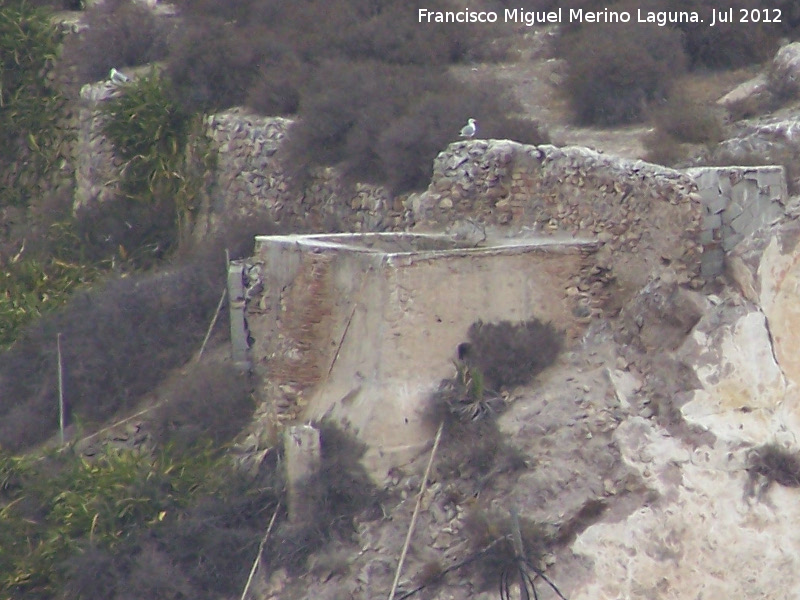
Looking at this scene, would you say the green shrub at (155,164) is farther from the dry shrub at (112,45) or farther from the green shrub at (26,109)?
the green shrub at (26,109)

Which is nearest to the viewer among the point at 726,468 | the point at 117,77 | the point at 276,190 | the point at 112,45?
the point at 726,468

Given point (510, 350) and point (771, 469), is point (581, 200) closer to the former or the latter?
point (510, 350)

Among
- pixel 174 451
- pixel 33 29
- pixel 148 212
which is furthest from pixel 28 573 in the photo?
pixel 33 29

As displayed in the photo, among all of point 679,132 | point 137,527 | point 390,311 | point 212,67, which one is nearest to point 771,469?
point 390,311

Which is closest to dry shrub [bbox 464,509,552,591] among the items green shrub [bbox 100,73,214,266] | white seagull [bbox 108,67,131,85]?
green shrub [bbox 100,73,214,266]

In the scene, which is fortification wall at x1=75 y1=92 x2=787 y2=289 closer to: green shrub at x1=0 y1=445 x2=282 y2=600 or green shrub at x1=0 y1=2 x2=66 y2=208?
green shrub at x1=0 y1=445 x2=282 y2=600

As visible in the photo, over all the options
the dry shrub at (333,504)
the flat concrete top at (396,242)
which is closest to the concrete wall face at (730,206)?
the flat concrete top at (396,242)
